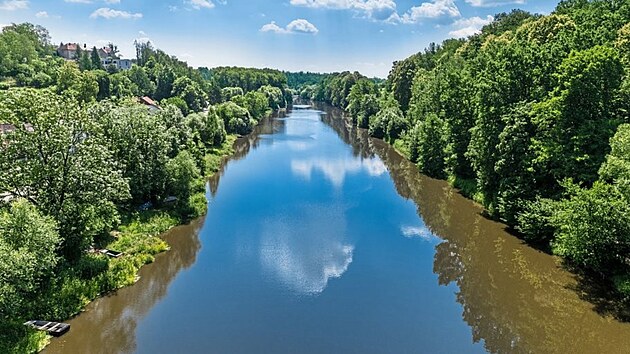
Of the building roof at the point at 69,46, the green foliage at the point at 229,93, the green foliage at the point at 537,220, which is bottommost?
the green foliage at the point at 537,220

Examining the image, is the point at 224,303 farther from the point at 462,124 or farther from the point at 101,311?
the point at 462,124

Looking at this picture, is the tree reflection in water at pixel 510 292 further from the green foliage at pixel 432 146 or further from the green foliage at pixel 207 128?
the green foliage at pixel 207 128

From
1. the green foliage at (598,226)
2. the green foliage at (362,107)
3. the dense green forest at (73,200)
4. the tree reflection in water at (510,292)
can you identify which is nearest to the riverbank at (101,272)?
the dense green forest at (73,200)

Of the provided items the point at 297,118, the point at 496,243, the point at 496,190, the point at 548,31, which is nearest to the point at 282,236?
the point at 496,243

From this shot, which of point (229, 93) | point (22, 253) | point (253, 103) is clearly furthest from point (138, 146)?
point (229, 93)

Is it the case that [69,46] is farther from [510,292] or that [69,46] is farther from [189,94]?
[510,292]

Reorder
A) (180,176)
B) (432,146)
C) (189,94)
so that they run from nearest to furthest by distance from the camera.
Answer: (180,176)
(432,146)
(189,94)

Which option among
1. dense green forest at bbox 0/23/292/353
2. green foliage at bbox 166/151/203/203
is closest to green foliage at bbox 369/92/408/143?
dense green forest at bbox 0/23/292/353
